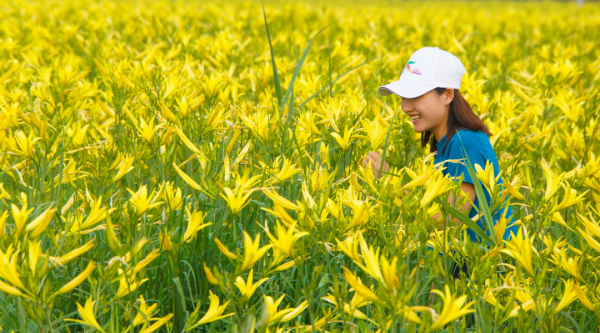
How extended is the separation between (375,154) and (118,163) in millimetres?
920

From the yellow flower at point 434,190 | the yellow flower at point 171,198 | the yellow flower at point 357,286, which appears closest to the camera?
the yellow flower at point 357,286

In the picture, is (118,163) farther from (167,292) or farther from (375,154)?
(375,154)

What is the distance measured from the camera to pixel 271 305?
125 centimetres

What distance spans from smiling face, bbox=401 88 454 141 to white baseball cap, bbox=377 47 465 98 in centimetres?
5

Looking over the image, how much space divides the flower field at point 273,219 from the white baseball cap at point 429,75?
0.13 meters

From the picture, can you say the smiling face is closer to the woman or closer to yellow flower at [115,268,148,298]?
the woman

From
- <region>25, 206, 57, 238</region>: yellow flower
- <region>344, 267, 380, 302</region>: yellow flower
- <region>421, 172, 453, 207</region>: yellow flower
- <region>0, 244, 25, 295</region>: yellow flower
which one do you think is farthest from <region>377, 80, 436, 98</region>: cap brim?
<region>0, 244, 25, 295</region>: yellow flower

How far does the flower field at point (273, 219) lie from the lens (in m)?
1.26

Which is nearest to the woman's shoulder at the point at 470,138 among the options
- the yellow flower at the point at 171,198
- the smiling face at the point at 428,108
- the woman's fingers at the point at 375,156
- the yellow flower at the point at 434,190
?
the smiling face at the point at 428,108

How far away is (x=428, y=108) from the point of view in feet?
7.42

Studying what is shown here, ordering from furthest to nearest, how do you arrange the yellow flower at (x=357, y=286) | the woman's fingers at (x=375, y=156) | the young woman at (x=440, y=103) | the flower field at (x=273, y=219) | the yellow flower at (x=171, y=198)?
1. the young woman at (x=440, y=103)
2. the woman's fingers at (x=375, y=156)
3. the yellow flower at (x=171, y=198)
4. the flower field at (x=273, y=219)
5. the yellow flower at (x=357, y=286)

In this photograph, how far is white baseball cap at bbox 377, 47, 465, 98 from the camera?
2213mm

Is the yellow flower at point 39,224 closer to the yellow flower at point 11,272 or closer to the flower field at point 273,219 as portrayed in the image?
the flower field at point 273,219

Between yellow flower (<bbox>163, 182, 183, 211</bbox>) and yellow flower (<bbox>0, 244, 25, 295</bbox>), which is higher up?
yellow flower (<bbox>0, 244, 25, 295</bbox>)
